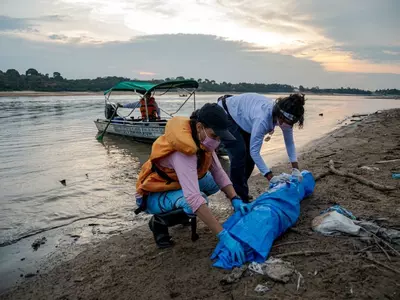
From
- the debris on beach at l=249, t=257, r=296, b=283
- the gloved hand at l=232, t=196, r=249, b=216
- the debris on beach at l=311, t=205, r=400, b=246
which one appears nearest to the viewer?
the debris on beach at l=249, t=257, r=296, b=283

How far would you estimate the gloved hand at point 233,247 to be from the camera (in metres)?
2.62

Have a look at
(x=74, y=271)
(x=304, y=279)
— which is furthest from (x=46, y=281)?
(x=304, y=279)

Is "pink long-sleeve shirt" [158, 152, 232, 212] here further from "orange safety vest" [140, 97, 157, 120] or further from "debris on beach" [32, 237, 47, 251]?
"orange safety vest" [140, 97, 157, 120]

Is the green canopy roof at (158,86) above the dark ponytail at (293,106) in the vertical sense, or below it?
above

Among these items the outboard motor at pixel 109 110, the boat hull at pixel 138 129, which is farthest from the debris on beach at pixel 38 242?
the outboard motor at pixel 109 110

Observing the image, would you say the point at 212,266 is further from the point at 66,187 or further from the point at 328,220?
the point at 66,187

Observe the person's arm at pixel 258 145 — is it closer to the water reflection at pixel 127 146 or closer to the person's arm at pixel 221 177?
the person's arm at pixel 221 177

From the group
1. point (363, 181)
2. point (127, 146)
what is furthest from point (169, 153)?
point (127, 146)

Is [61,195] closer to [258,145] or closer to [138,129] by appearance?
[258,145]

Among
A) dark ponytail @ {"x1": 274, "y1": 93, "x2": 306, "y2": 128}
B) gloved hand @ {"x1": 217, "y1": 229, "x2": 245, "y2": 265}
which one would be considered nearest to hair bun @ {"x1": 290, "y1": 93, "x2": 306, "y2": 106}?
dark ponytail @ {"x1": 274, "y1": 93, "x2": 306, "y2": 128}

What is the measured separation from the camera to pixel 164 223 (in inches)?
128

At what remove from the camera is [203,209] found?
8.63 ft

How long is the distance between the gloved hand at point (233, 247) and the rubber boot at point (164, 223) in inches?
24.4

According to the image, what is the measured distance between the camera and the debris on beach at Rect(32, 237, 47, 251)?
13.0ft
